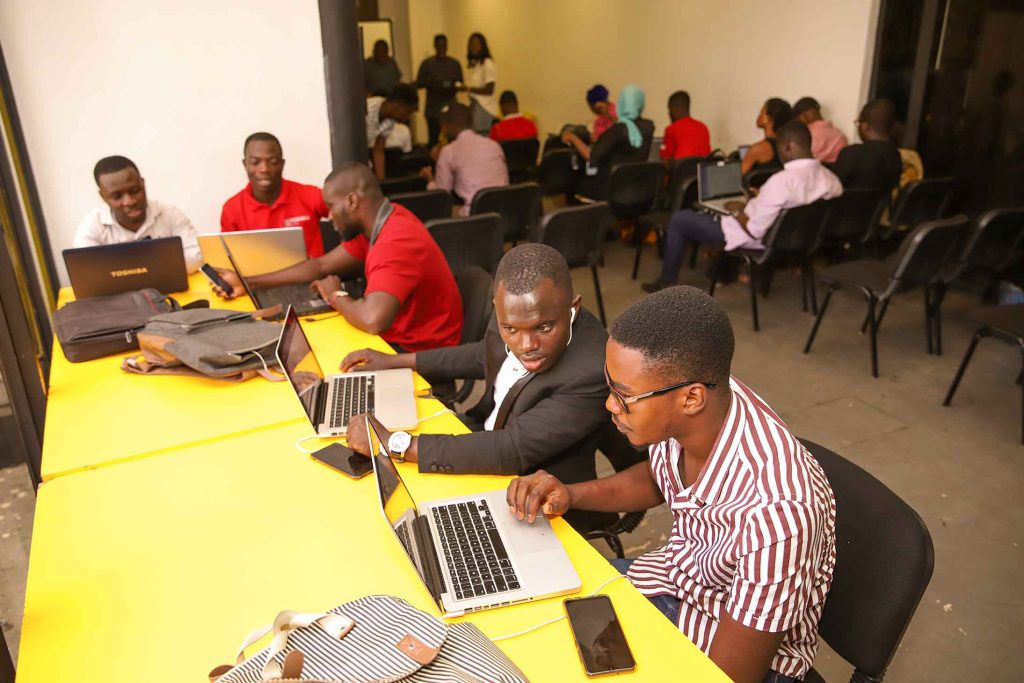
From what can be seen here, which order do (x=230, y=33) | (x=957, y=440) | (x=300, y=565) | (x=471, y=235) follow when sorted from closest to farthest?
1. (x=300, y=565)
2. (x=957, y=440)
3. (x=230, y=33)
4. (x=471, y=235)

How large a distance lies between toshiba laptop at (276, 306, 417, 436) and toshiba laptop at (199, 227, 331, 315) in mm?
654

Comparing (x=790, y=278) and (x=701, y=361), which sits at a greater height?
(x=701, y=361)

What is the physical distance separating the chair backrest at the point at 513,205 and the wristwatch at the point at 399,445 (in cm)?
311

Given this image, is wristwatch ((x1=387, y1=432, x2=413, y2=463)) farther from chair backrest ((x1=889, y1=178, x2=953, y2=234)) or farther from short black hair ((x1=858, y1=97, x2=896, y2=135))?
short black hair ((x1=858, y1=97, x2=896, y2=135))

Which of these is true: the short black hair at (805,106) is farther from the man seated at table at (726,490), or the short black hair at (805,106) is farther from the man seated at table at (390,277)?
the man seated at table at (726,490)

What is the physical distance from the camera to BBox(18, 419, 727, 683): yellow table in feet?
3.98

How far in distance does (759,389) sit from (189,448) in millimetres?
2799

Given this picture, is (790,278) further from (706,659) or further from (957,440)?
(706,659)

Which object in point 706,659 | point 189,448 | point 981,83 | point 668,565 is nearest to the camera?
point 706,659

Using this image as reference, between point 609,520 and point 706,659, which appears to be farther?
point 609,520

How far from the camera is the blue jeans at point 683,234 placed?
15.8 feet

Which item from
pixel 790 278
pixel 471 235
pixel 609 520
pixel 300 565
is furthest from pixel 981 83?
pixel 300 565

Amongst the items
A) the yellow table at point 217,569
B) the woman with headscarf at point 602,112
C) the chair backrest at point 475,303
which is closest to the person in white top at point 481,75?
the woman with headscarf at point 602,112

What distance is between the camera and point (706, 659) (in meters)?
1.19
